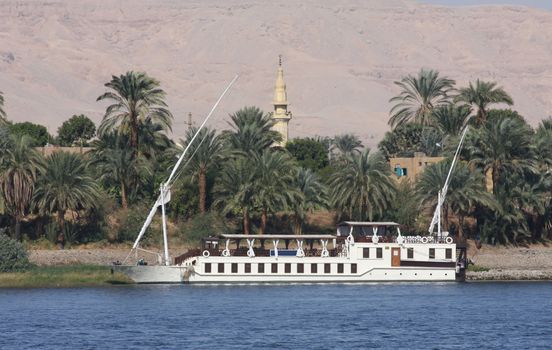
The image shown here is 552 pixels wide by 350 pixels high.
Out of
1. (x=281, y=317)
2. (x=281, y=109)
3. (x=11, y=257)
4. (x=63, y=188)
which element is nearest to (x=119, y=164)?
(x=63, y=188)

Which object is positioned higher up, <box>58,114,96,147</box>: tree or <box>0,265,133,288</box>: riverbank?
<box>58,114,96,147</box>: tree

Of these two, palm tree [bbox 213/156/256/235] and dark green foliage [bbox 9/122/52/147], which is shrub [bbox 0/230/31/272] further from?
dark green foliage [bbox 9/122/52/147]

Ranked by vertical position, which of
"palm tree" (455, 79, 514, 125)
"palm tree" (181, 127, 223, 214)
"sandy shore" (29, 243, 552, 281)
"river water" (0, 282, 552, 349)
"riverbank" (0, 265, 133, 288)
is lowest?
"river water" (0, 282, 552, 349)

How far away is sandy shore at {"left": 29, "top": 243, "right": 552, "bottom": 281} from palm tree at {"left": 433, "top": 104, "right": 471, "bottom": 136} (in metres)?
12.9

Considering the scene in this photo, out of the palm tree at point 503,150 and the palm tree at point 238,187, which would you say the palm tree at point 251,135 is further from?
the palm tree at point 503,150

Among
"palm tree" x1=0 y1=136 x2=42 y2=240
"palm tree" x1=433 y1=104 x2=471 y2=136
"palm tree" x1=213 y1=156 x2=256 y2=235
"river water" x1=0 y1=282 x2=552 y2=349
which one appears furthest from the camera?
"palm tree" x1=433 y1=104 x2=471 y2=136

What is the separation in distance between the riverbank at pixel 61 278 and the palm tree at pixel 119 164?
47.3 feet

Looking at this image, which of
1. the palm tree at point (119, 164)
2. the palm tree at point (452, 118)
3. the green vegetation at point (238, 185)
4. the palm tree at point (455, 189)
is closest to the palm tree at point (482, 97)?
the palm tree at point (452, 118)

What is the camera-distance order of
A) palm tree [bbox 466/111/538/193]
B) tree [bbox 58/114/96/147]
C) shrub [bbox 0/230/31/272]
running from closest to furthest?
1. shrub [bbox 0/230/31/272]
2. palm tree [bbox 466/111/538/193]
3. tree [bbox 58/114/96/147]

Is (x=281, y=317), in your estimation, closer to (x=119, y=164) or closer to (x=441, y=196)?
(x=441, y=196)

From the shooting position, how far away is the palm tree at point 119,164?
98750mm

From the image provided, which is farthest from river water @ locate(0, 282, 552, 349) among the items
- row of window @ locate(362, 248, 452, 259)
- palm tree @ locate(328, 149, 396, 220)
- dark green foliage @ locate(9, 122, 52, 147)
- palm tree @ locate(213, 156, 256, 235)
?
dark green foliage @ locate(9, 122, 52, 147)

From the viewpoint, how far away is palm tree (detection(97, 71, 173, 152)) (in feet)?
320

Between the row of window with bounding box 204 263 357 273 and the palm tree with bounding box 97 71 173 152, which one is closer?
the row of window with bounding box 204 263 357 273
